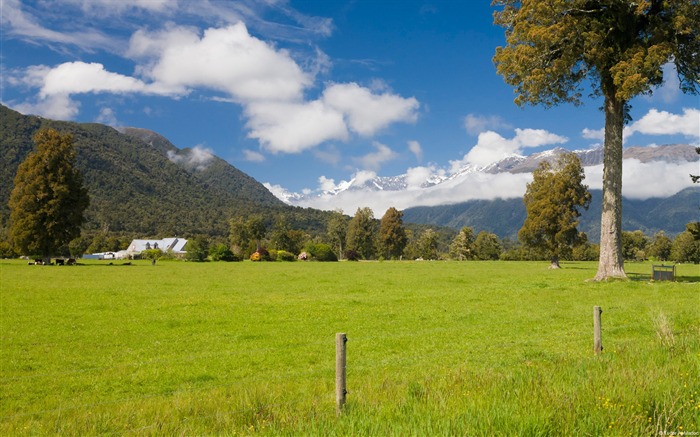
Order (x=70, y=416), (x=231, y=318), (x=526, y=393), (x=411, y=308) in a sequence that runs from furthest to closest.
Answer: (x=411, y=308) → (x=231, y=318) → (x=70, y=416) → (x=526, y=393)

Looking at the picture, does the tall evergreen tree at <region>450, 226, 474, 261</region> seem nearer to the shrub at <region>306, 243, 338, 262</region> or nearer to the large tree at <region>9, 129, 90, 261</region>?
the shrub at <region>306, 243, 338, 262</region>

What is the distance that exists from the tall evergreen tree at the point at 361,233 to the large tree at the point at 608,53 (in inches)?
3838

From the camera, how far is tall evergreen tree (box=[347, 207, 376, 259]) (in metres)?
126

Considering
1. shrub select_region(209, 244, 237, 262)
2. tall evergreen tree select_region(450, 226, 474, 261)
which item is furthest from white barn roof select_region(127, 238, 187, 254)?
tall evergreen tree select_region(450, 226, 474, 261)

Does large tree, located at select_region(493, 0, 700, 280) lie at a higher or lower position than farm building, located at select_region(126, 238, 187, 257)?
higher

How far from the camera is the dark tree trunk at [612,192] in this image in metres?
27.3

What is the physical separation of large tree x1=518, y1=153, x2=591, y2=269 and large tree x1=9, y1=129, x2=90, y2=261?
5697cm

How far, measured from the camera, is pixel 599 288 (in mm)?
25375

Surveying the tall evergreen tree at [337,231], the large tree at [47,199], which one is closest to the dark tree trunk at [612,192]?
the large tree at [47,199]

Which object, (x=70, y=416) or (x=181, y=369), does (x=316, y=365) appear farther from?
(x=70, y=416)

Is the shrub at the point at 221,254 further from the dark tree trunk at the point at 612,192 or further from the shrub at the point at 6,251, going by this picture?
the dark tree trunk at the point at 612,192

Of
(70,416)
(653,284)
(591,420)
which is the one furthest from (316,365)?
(653,284)

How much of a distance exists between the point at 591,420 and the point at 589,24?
87.4ft

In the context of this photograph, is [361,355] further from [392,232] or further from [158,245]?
[158,245]
